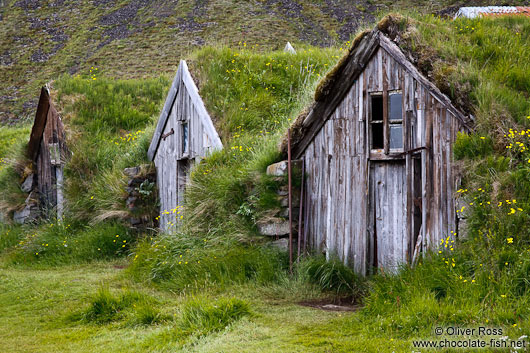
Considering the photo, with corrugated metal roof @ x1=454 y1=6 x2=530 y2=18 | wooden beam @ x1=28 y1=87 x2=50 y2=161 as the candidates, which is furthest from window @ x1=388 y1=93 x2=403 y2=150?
wooden beam @ x1=28 y1=87 x2=50 y2=161

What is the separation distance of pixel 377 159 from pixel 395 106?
0.82 m

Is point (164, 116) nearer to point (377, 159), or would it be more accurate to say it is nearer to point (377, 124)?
point (377, 124)

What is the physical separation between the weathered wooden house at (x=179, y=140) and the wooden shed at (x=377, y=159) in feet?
11.5

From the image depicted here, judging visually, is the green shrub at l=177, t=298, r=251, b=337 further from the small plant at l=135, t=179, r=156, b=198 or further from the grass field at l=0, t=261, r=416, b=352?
the small plant at l=135, t=179, r=156, b=198

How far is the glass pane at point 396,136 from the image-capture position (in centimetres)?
844

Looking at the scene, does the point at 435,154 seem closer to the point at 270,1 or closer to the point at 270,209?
the point at 270,209

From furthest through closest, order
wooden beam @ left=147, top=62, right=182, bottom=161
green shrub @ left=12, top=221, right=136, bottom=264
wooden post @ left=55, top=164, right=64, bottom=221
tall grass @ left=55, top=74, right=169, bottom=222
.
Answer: wooden post @ left=55, top=164, right=64, bottom=221
tall grass @ left=55, top=74, right=169, bottom=222
wooden beam @ left=147, top=62, right=182, bottom=161
green shrub @ left=12, top=221, right=136, bottom=264

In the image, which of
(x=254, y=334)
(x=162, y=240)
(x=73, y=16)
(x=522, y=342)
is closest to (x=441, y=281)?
(x=522, y=342)

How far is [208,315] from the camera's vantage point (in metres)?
6.80

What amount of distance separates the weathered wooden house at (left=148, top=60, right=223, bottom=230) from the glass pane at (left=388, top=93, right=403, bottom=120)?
4.59 m

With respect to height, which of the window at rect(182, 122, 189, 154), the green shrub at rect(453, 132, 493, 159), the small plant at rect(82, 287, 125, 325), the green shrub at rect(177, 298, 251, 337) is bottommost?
the small plant at rect(82, 287, 125, 325)

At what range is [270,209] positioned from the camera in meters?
9.56

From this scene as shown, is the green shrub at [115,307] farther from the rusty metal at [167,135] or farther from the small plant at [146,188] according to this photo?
the rusty metal at [167,135]

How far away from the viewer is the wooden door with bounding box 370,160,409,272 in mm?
8329
